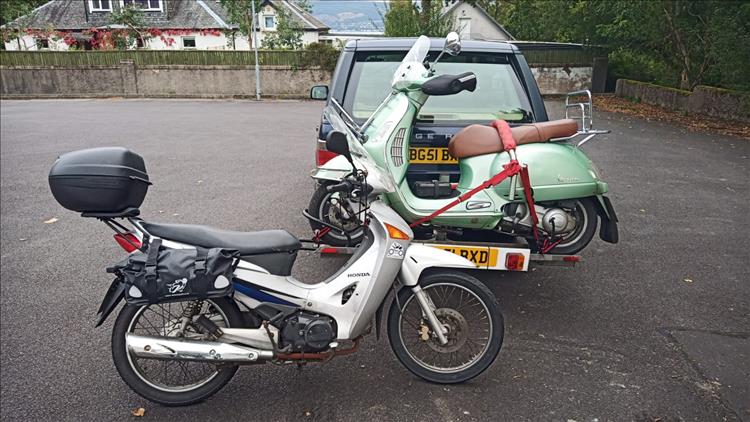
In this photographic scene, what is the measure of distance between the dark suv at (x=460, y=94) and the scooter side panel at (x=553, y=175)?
2.14 ft

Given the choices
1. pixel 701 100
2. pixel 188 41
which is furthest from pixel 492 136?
pixel 188 41

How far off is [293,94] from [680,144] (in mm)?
15022

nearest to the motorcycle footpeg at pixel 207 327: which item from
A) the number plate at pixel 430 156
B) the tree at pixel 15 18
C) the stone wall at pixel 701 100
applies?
the number plate at pixel 430 156

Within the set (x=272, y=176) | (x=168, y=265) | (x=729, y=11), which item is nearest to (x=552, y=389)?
(x=168, y=265)

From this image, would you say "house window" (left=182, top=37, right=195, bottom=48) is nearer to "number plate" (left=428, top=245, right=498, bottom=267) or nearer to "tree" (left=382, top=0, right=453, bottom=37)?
"tree" (left=382, top=0, right=453, bottom=37)

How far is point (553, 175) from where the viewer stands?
3.94 metres

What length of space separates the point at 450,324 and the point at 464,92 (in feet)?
7.68

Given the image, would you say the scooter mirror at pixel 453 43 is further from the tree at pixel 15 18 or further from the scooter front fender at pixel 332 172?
the tree at pixel 15 18

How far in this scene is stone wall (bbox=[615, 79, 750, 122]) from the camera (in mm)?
12819

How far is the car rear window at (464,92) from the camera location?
15.4 feet

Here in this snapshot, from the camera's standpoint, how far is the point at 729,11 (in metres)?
13.0

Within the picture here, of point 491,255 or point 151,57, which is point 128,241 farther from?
point 151,57

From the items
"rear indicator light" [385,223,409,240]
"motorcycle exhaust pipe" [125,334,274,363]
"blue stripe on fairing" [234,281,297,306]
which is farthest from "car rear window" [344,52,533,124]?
"motorcycle exhaust pipe" [125,334,274,363]

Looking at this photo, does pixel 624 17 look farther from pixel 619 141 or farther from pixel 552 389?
pixel 552 389
